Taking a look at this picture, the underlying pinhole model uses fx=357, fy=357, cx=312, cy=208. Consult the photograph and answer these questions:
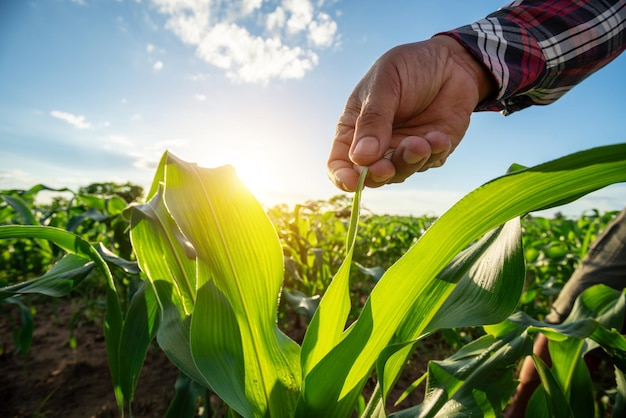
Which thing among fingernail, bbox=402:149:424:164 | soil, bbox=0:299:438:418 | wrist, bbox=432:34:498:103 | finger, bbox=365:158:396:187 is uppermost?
wrist, bbox=432:34:498:103

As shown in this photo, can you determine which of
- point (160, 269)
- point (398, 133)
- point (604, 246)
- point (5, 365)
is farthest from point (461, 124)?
point (5, 365)

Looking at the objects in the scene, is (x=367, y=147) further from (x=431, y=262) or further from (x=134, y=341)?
(x=134, y=341)

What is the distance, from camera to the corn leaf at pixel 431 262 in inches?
13.9

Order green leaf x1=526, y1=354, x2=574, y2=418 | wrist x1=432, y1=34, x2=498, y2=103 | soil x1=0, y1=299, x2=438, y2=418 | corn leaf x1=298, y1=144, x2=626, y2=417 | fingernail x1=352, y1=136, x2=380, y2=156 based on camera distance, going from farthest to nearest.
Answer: soil x1=0, y1=299, x2=438, y2=418 → wrist x1=432, y1=34, x2=498, y2=103 → fingernail x1=352, y1=136, x2=380, y2=156 → green leaf x1=526, y1=354, x2=574, y2=418 → corn leaf x1=298, y1=144, x2=626, y2=417

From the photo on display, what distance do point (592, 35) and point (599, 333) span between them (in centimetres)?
96

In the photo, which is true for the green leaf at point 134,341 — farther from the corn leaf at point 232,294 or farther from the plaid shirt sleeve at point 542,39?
the plaid shirt sleeve at point 542,39

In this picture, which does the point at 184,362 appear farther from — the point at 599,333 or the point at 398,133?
the point at 398,133

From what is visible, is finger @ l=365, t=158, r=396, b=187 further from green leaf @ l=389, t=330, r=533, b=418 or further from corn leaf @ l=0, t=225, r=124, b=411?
corn leaf @ l=0, t=225, r=124, b=411

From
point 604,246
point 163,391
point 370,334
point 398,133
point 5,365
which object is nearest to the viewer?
→ point 370,334

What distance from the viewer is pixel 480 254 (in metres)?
0.56

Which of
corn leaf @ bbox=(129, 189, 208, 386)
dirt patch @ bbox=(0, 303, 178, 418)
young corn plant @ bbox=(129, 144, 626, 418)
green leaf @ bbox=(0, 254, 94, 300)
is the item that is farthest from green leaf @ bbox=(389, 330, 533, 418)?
dirt patch @ bbox=(0, 303, 178, 418)

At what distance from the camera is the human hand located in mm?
730

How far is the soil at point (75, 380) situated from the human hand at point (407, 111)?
1051 millimetres

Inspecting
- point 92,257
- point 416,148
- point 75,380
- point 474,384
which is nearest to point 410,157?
point 416,148
